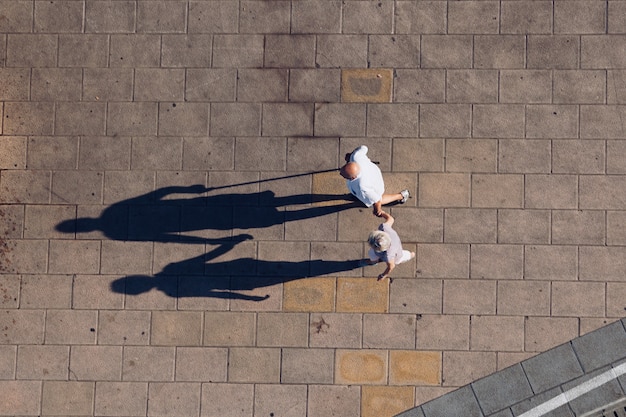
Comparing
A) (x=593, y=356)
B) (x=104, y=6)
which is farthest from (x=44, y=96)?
(x=593, y=356)

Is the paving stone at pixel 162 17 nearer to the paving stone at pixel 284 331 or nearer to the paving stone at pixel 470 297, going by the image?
the paving stone at pixel 284 331

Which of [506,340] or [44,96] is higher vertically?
[44,96]

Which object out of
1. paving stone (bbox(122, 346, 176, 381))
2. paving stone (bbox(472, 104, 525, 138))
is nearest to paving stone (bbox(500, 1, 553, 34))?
paving stone (bbox(472, 104, 525, 138))

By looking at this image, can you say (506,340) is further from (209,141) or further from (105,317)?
(105,317)

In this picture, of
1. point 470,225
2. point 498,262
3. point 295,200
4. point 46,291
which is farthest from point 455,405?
point 46,291

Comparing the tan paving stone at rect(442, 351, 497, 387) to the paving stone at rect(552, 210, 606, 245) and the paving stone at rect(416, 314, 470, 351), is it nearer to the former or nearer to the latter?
the paving stone at rect(416, 314, 470, 351)

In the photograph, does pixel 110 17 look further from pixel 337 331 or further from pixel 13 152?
pixel 337 331

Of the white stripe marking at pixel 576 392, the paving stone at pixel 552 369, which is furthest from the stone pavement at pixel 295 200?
the white stripe marking at pixel 576 392

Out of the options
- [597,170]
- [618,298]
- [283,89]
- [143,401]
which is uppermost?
[283,89]
